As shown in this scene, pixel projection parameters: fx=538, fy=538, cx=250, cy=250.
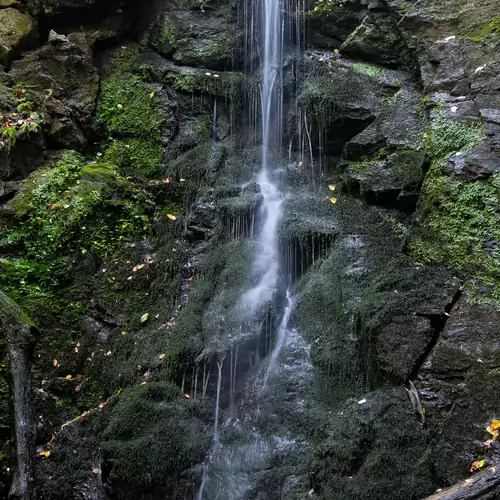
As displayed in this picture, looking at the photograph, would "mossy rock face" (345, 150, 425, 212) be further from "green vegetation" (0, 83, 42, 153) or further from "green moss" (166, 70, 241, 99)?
"green vegetation" (0, 83, 42, 153)

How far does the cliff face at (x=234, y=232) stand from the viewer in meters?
5.62

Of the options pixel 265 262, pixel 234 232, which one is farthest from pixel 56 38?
pixel 265 262

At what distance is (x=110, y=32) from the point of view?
1188cm

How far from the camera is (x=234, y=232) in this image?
8.40m

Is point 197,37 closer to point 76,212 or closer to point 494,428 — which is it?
point 76,212

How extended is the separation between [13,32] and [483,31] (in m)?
8.67

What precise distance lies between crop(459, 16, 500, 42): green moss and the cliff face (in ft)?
0.13

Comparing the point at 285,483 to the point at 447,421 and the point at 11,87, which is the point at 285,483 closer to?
the point at 447,421

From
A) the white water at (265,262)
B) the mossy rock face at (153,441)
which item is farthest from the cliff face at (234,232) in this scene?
the white water at (265,262)

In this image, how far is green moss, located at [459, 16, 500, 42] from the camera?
8.38 meters

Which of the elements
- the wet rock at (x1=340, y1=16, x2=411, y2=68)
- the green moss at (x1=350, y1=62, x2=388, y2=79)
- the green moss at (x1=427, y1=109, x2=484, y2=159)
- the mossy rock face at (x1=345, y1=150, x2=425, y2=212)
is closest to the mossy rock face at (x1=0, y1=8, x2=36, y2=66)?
the wet rock at (x1=340, y1=16, x2=411, y2=68)

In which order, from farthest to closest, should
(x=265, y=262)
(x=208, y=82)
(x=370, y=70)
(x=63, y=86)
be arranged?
(x=208, y=82) → (x=63, y=86) → (x=370, y=70) → (x=265, y=262)

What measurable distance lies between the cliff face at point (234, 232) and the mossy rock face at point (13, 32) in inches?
1.5

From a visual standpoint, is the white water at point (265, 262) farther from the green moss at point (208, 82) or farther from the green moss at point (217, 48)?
the green moss at point (217, 48)
